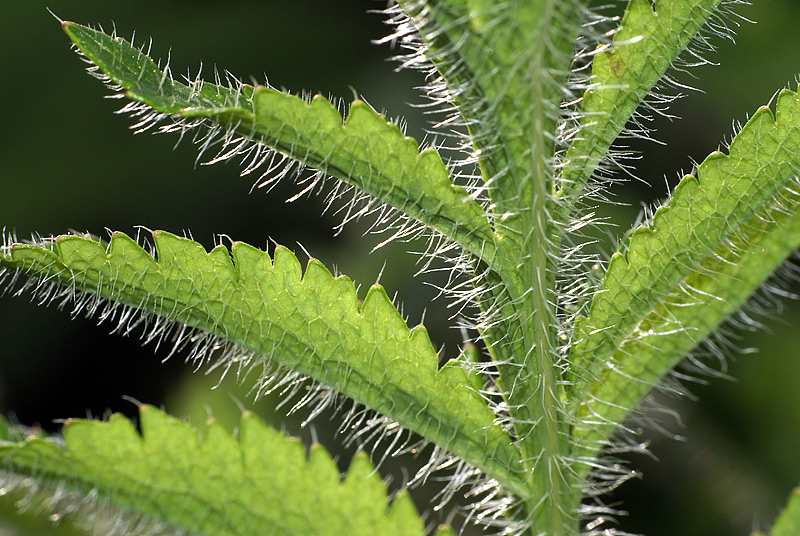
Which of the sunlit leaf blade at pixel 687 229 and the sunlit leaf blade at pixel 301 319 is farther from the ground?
the sunlit leaf blade at pixel 687 229

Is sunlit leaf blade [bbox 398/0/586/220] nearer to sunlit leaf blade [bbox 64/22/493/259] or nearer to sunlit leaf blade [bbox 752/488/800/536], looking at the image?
sunlit leaf blade [bbox 64/22/493/259]

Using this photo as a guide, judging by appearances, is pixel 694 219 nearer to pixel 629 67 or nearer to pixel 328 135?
pixel 629 67

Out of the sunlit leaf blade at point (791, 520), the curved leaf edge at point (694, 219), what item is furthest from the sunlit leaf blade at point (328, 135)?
the sunlit leaf blade at point (791, 520)

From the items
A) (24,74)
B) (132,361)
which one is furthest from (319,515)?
(24,74)

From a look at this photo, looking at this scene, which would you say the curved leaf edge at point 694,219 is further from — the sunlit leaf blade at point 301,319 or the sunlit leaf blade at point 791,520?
the sunlit leaf blade at point 791,520

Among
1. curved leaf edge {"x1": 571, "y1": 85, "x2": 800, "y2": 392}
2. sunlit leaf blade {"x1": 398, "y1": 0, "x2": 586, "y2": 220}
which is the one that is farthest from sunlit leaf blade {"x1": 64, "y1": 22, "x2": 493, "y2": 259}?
curved leaf edge {"x1": 571, "y1": 85, "x2": 800, "y2": 392}

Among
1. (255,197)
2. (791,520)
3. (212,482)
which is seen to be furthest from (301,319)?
(255,197)
